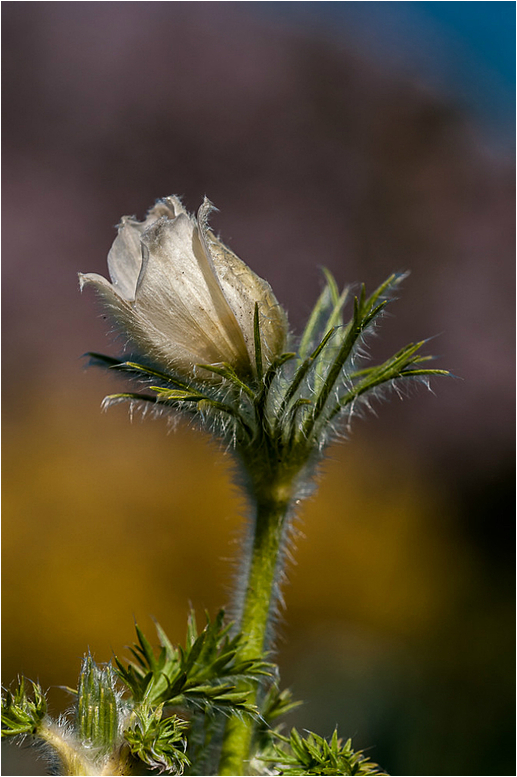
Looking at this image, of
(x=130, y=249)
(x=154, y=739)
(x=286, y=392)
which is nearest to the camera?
(x=154, y=739)

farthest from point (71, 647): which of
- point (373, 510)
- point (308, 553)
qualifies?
point (373, 510)

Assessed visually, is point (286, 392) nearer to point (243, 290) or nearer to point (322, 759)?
point (243, 290)

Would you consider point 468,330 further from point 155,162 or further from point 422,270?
point 155,162

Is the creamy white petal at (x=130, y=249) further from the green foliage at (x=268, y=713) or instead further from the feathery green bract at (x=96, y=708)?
the green foliage at (x=268, y=713)

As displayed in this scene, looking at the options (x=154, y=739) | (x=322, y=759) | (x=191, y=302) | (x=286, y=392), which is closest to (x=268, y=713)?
(x=322, y=759)

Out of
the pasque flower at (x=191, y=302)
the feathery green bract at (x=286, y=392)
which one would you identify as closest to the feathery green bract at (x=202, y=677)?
the feathery green bract at (x=286, y=392)
